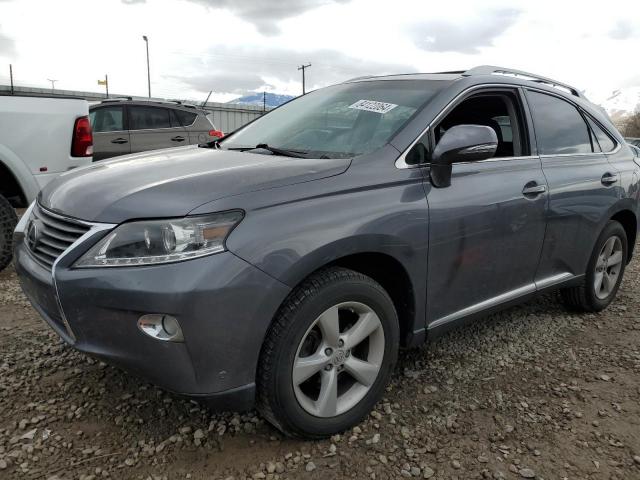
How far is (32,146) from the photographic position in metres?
4.26

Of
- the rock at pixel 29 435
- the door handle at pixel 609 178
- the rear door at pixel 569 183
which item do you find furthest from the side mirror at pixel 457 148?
the rock at pixel 29 435

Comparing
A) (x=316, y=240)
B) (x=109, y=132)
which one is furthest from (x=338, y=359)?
(x=109, y=132)

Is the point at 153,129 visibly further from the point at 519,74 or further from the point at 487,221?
the point at 487,221

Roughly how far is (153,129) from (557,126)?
712 cm

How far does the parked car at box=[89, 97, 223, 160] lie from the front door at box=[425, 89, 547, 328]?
6.05 meters

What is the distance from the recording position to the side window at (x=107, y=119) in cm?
823

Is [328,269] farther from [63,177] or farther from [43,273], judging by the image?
[63,177]

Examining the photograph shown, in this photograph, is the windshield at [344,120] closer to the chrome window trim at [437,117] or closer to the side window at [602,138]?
the chrome window trim at [437,117]

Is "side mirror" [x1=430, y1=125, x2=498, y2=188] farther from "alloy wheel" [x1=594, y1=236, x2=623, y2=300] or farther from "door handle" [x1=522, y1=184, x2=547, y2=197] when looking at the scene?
"alloy wheel" [x1=594, y1=236, x2=623, y2=300]

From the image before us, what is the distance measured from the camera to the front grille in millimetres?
2062

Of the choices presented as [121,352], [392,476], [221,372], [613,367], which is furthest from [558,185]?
[121,352]

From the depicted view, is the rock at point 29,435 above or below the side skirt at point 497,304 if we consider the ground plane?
below

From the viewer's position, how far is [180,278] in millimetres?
1782

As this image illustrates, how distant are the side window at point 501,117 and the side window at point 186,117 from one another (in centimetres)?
706
